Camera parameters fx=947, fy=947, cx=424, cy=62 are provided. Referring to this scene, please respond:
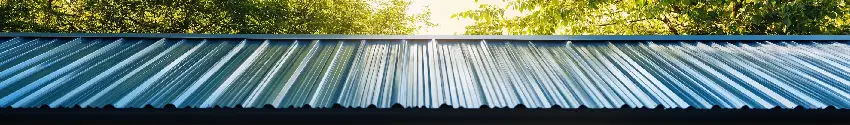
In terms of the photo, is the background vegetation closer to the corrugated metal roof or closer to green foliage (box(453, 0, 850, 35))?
green foliage (box(453, 0, 850, 35))

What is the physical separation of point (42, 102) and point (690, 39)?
653 centimetres

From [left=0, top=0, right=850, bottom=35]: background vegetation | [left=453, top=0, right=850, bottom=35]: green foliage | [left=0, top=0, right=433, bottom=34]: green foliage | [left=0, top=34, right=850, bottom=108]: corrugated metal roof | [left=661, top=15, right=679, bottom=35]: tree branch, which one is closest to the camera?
[left=0, top=34, right=850, bottom=108]: corrugated metal roof

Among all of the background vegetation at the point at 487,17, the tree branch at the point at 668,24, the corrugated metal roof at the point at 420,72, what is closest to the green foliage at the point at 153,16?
the background vegetation at the point at 487,17

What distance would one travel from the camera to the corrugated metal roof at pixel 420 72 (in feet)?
18.4

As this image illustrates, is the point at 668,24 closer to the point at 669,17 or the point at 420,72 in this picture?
the point at 669,17

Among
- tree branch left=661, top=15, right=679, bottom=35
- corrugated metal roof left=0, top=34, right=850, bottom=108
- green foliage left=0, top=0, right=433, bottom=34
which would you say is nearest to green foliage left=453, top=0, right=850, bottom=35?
tree branch left=661, top=15, right=679, bottom=35

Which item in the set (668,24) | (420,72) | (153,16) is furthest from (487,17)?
(420,72)

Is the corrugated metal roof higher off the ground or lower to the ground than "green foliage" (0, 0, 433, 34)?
lower

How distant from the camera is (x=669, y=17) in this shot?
89.7 feet

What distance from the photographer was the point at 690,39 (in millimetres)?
9727

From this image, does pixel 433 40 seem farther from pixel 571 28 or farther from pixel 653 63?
pixel 571 28

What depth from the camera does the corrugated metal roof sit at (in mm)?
5617

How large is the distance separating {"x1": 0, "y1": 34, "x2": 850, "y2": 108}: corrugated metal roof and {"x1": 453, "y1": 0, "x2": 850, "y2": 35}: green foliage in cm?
1380

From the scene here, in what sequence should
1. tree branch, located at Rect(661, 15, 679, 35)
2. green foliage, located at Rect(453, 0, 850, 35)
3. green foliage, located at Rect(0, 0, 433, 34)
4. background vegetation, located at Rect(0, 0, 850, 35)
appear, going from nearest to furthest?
green foliage, located at Rect(453, 0, 850, 35), background vegetation, located at Rect(0, 0, 850, 35), tree branch, located at Rect(661, 15, 679, 35), green foliage, located at Rect(0, 0, 433, 34)
